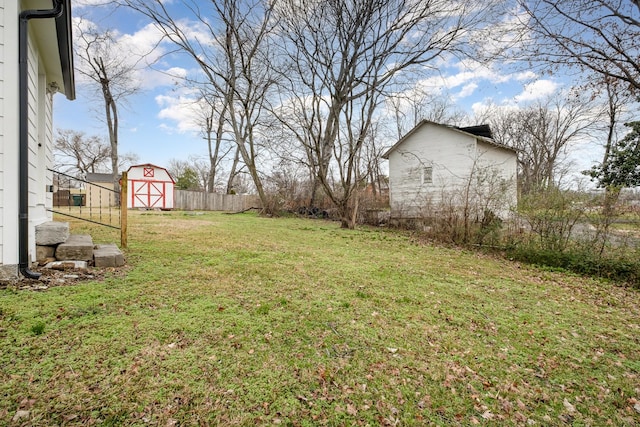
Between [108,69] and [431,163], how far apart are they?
67.5 ft

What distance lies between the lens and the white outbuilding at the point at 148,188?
20734 millimetres

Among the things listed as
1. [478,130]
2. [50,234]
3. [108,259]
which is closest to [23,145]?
[50,234]

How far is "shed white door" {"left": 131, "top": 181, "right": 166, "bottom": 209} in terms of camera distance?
20.7 m

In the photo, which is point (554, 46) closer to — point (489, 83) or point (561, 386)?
point (489, 83)

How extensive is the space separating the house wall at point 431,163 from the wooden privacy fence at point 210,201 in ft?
35.3

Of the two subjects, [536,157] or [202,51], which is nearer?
[202,51]

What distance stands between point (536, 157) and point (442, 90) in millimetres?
23596

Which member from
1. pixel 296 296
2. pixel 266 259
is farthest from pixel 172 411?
pixel 266 259

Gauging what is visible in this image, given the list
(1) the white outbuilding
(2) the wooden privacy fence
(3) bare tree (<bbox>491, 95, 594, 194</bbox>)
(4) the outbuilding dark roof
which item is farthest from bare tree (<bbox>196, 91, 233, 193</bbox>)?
(3) bare tree (<bbox>491, 95, 594, 194</bbox>)

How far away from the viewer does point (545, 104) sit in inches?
1028

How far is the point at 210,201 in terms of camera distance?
75.4 ft

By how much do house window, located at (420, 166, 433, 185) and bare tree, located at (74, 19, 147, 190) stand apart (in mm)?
17067

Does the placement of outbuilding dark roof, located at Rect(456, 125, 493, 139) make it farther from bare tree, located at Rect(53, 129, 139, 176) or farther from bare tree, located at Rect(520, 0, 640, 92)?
bare tree, located at Rect(53, 129, 139, 176)

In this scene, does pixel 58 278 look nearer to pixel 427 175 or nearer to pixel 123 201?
pixel 123 201
